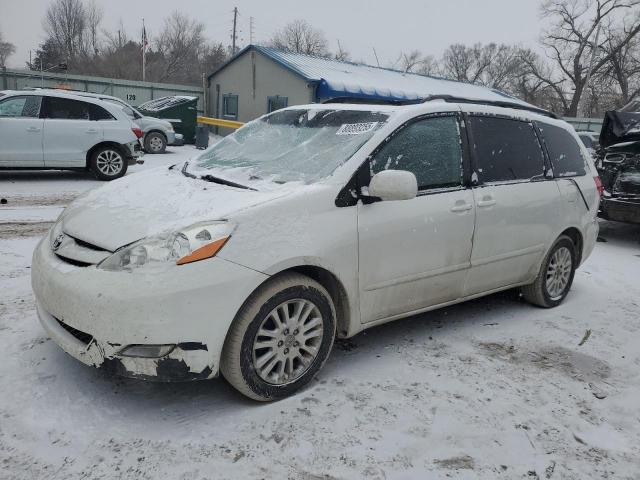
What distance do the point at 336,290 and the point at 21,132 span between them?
Result: 8.27 m

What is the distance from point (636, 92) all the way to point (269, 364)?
48.7 meters

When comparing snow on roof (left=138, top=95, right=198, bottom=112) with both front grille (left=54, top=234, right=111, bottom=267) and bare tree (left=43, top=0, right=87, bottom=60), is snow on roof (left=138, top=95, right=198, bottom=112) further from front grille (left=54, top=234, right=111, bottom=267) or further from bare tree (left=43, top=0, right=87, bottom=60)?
bare tree (left=43, top=0, right=87, bottom=60)

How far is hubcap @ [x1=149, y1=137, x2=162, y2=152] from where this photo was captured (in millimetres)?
15773

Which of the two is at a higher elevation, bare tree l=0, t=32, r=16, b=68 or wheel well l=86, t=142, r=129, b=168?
bare tree l=0, t=32, r=16, b=68

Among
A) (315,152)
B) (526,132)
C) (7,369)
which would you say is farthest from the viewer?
(526,132)

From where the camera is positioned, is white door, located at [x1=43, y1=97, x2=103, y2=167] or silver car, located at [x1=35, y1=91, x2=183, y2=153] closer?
white door, located at [x1=43, y1=97, x2=103, y2=167]

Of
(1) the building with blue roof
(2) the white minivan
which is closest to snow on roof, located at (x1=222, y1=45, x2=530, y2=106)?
(1) the building with blue roof

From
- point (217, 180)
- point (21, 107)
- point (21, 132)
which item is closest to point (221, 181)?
point (217, 180)

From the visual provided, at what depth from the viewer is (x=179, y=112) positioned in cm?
1859


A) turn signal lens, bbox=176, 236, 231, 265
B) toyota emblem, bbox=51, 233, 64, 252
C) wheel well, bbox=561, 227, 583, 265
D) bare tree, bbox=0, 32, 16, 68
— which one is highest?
bare tree, bbox=0, 32, 16, 68

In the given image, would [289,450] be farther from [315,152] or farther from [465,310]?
[465,310]

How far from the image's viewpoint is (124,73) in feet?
185

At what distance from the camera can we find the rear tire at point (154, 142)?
15.7m

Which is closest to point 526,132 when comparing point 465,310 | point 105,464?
point 465,310
